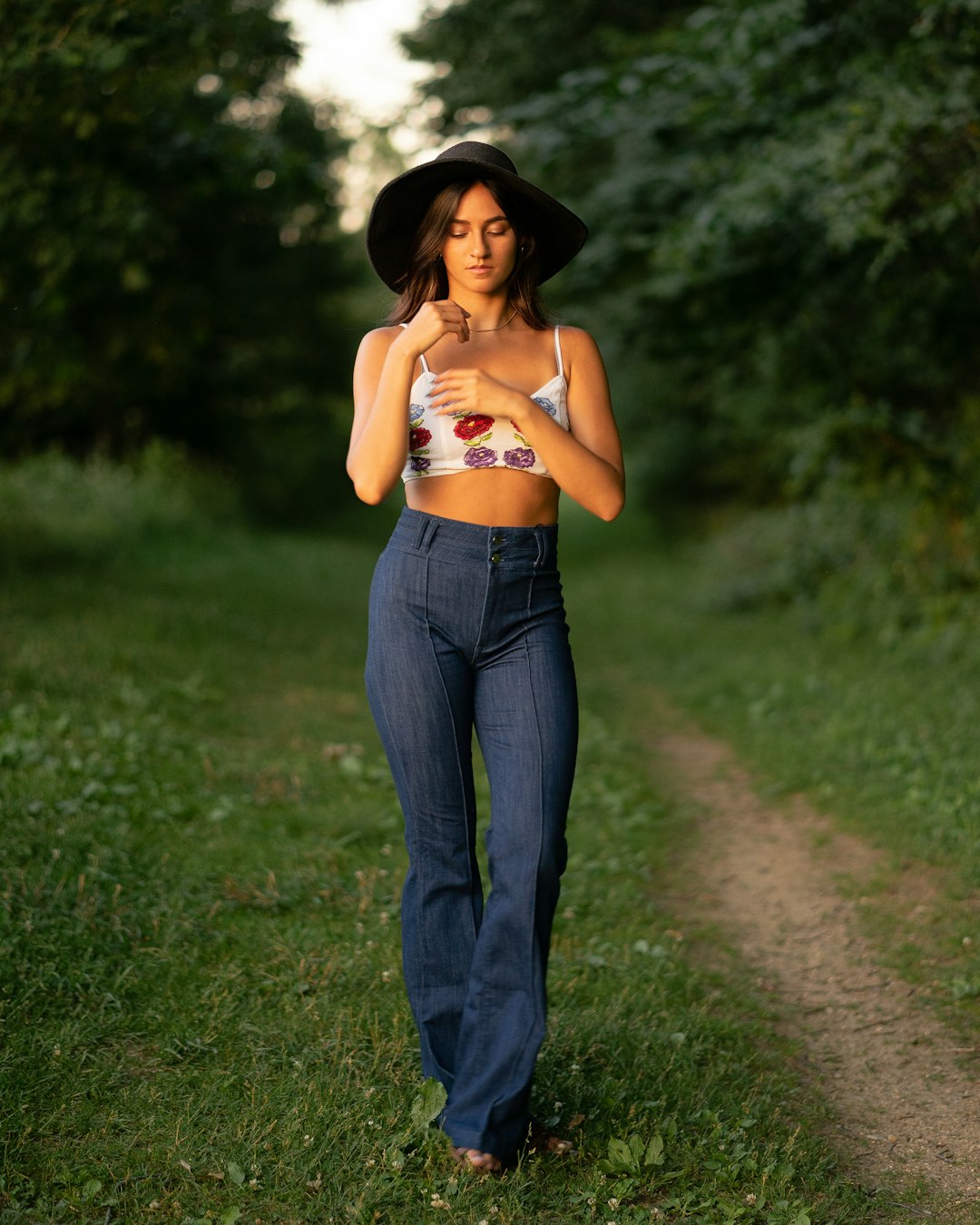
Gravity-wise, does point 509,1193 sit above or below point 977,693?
below

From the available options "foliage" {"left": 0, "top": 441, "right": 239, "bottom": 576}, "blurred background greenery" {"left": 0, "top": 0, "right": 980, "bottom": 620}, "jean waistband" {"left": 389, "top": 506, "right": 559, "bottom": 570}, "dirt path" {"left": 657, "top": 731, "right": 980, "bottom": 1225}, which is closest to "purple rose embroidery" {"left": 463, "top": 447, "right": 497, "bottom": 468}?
"jean waistband" {"left": 389, "top": 506, "right": 559, "bottom": 570}

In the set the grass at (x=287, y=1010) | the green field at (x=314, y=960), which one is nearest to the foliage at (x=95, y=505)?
the green field at (x=314, y=960)

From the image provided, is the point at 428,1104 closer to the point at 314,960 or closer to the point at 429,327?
the point at 314,960

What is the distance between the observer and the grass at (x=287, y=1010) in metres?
3.13

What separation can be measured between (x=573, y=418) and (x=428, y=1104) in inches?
70.3

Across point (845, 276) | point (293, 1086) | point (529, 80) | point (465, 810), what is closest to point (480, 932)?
point (465, 810)

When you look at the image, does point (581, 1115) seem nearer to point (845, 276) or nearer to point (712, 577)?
point (845, 276)

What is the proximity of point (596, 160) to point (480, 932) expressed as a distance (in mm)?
10109

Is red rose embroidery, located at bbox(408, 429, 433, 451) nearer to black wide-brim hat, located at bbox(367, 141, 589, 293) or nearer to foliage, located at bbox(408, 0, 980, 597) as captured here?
black wide-brim hat, located at bbox(367, 141, 589, 293)

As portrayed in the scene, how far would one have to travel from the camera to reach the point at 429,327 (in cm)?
291

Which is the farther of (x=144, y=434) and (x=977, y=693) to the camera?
(x=144, y=434)

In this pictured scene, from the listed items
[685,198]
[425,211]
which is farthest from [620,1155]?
[685,198]

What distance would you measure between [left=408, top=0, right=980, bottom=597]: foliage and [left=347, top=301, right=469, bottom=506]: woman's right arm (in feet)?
A: 14.7

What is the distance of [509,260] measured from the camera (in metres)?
3.20
